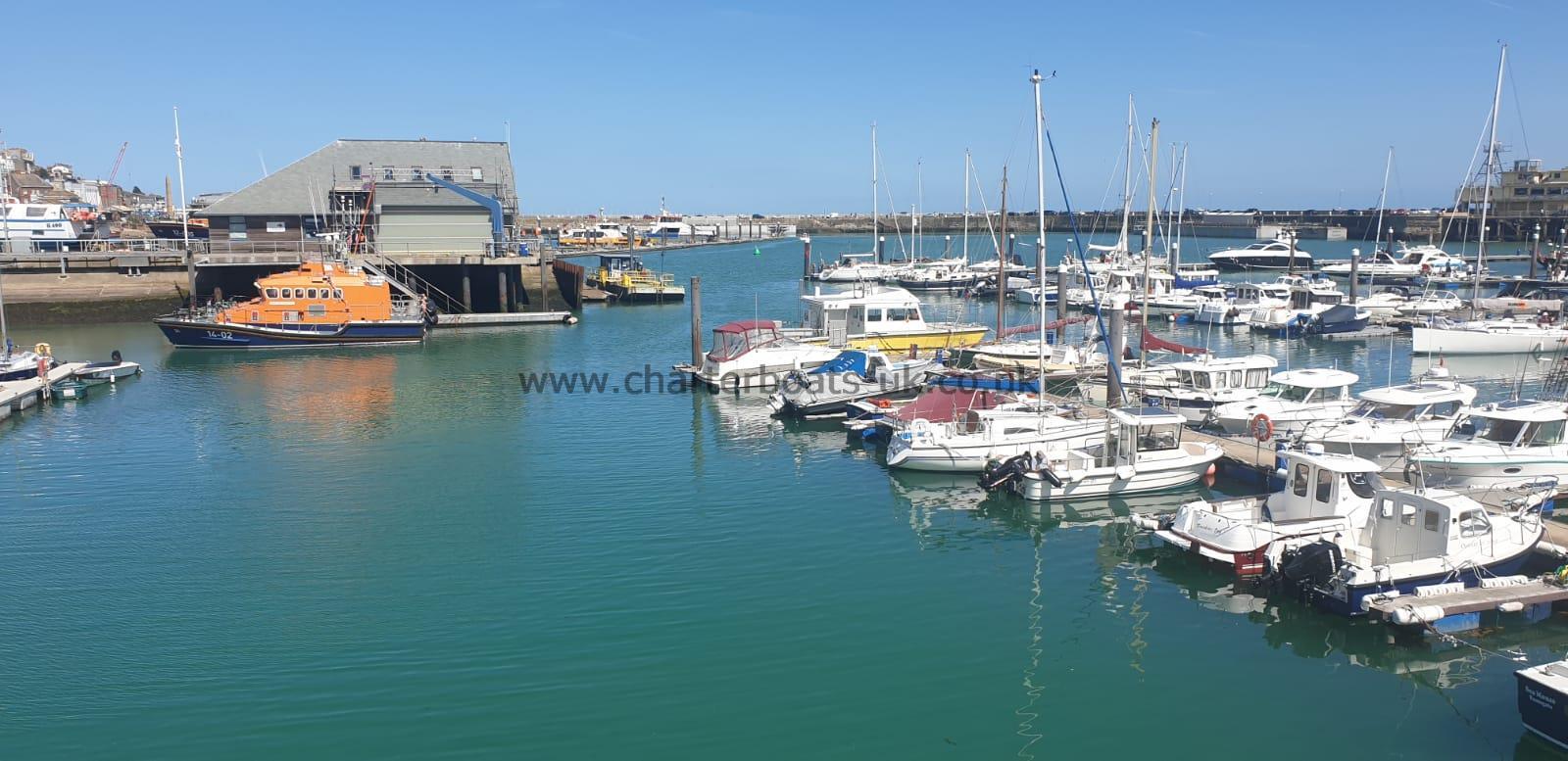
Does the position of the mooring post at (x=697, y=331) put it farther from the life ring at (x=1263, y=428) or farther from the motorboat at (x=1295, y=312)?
the motorboat at (x=1295, y=312)

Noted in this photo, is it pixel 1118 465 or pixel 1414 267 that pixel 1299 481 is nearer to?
pixel 1118 465

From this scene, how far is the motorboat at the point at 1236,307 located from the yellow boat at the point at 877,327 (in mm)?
18215

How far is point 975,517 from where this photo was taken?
22031 millimetres

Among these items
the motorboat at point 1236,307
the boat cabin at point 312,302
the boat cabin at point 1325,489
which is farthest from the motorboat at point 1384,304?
the boat cabin at point 312,302

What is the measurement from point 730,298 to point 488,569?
5313cm

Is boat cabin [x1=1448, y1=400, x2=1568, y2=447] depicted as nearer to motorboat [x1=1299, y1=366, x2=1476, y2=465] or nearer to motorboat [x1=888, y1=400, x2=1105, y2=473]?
motorboat [x1=1299, y1=366, x2=1476, y2=465]

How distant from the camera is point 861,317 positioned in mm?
39844

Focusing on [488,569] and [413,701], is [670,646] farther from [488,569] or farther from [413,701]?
[488,569]

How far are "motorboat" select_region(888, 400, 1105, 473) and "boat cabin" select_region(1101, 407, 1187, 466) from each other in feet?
3.16

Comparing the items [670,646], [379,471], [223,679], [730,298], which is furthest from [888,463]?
[730,298]

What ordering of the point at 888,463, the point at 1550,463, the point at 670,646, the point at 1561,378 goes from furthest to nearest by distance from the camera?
1. the point at 1561,378
2. the point at 888,463
3. the point at 1550,463
4. the point at 670,646

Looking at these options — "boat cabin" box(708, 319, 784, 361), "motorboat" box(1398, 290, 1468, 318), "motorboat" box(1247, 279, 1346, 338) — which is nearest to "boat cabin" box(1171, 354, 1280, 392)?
"boat cabin" box(708, 319, 784, 361)

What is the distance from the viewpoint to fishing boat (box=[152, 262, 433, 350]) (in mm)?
45000

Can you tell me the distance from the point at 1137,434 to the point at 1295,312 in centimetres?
3324
